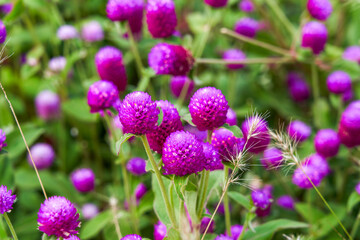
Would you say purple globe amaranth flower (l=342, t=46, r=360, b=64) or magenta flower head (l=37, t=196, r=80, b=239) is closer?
magenta flower head (l=37, t=196, r=80, b=239)

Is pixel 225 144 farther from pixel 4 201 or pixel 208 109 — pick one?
pixel 4 201

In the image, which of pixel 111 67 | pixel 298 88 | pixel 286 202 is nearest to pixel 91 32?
pixel 111 67

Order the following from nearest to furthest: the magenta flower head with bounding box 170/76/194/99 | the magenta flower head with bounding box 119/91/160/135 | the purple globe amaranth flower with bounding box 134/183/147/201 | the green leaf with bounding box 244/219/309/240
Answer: the magenta flower head with bounding box 119/91/160/135
the green leaf with bounding box 244/219/309/240
the purple globe amaranth flower with bounding box 134/183/147/201
the magenta flower head with bounding box 170/76/194/99

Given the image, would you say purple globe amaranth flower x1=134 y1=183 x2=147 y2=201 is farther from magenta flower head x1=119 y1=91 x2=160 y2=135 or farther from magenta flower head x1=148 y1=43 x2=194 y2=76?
magenta flower head x1=119 y1=91 x2=160 y2=135

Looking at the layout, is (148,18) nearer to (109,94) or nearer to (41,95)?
(109,94)

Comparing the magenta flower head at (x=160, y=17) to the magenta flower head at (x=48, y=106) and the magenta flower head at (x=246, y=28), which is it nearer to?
the magenta flower head at (x=246, y=28)

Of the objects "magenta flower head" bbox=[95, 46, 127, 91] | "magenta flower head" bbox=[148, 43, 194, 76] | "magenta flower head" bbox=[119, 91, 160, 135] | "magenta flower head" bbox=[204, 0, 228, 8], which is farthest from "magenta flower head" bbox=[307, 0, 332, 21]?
"magenta flower head" bbox=[119, 91, 160, 135]

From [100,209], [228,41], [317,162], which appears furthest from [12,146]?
[228,41]
